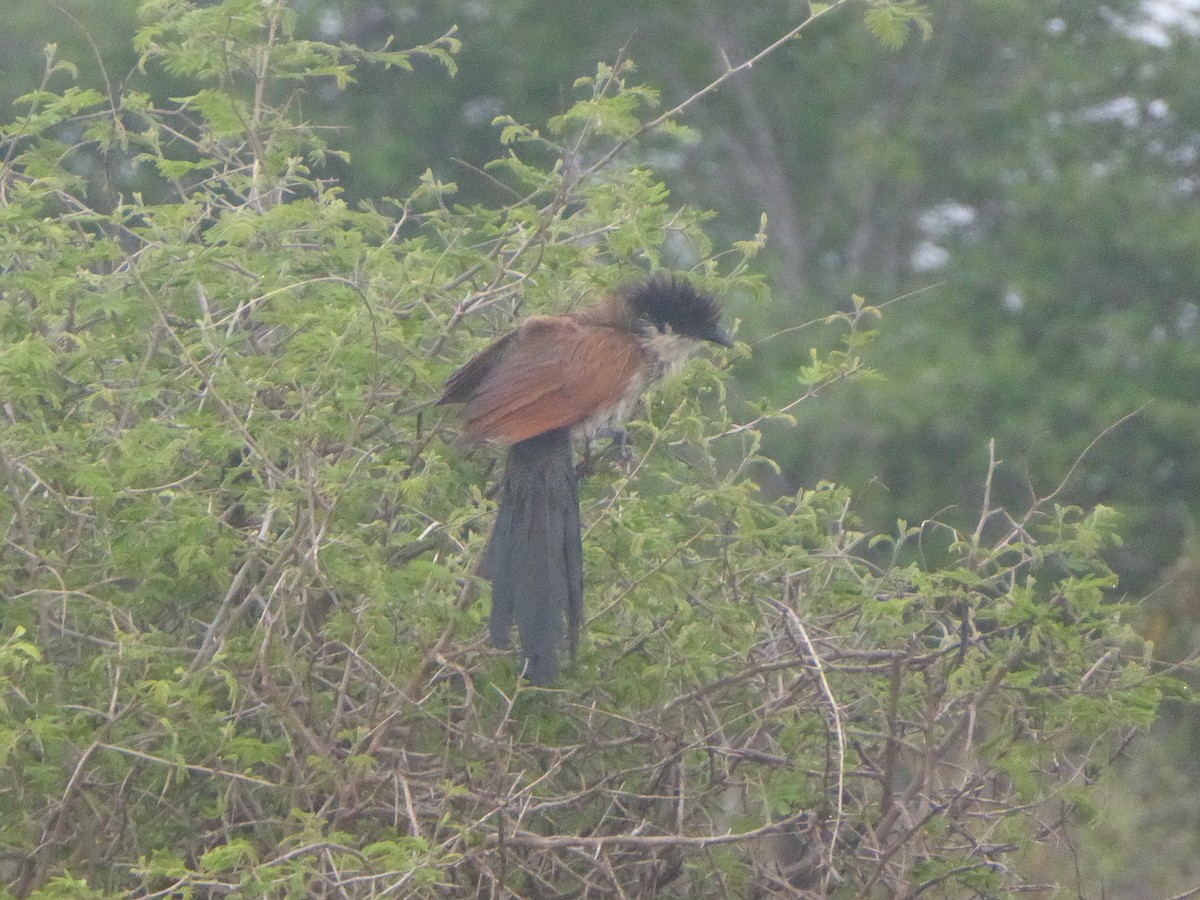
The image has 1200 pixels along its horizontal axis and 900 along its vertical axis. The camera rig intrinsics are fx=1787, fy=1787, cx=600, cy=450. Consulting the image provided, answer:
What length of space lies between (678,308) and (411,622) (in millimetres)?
1120

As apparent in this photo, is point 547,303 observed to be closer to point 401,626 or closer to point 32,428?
point 401,626

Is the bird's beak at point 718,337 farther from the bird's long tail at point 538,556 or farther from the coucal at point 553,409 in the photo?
the bird's long tail at point 538,556

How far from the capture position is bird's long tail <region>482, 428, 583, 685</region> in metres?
2.97

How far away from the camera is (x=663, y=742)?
3.03m

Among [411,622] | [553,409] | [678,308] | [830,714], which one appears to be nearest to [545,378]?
[553,409]

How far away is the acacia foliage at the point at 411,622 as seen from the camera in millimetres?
2846

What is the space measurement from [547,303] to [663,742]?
2.79 ft

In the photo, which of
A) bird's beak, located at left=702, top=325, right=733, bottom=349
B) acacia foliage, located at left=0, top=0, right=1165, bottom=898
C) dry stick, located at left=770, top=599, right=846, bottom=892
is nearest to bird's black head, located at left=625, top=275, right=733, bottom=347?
bird's beak, located at left=702, top=325, right=733, bottom=349

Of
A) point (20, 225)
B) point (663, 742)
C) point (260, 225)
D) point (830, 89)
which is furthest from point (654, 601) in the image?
point (830, 89)

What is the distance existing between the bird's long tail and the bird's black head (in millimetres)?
417

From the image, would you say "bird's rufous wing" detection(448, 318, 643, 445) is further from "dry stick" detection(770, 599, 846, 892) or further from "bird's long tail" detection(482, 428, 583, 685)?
"dry stick" detection(770, 599, 846, 892)

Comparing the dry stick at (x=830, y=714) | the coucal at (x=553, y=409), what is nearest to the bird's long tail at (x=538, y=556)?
the coucal at (x=553, y=409)

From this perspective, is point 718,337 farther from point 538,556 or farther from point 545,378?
point 538,556

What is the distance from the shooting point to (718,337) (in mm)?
3832
